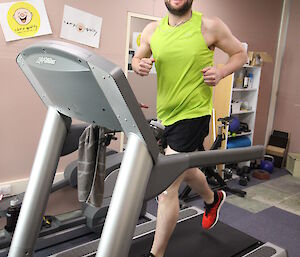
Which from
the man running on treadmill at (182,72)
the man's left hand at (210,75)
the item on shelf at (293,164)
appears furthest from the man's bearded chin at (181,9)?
the item on shelf at (293,164)

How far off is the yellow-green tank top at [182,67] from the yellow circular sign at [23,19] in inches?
55.0

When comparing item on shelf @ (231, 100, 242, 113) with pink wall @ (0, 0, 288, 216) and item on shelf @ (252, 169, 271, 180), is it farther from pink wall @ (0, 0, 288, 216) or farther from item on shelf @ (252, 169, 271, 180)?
pink wall @ (0, 0, 288, 216)

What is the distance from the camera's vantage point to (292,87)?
4855 mm

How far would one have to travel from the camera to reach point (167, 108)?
1894 millimetres

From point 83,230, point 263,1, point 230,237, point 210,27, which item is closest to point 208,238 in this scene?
point 230,237

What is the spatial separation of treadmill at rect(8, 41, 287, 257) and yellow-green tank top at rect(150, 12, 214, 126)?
608mm

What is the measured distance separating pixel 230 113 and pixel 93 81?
10.9ft

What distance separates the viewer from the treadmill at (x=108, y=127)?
96 cm

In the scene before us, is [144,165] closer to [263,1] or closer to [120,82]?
[120,82]

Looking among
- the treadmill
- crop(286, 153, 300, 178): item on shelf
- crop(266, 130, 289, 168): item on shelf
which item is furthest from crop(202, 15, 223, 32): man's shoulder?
crop(266, 130, 289, 168): item on shelf

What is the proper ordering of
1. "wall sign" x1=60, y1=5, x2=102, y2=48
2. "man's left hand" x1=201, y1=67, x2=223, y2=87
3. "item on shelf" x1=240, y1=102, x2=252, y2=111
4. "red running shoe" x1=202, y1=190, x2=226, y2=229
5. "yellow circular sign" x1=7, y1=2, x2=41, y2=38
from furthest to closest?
1. "item on shelf" x1=240, y1=102, x2=252, y2=111
2. "wall sign" x1=60, y1=5, x2=102, y2=48
3. "yellow circular sign" x1=7, y1=2, x2=41, y2=38
4. "red running shoe" x1=202, y1=190, x2=226, y2=229
5. "man's left hand" x1=201, y1=67, x2=223, y2=87

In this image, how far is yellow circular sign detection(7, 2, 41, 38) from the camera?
8.91 feet

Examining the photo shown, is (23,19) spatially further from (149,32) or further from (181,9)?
(181,9)

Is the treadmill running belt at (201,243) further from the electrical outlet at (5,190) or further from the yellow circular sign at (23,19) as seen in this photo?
the yellow circular sign at (23,19)
